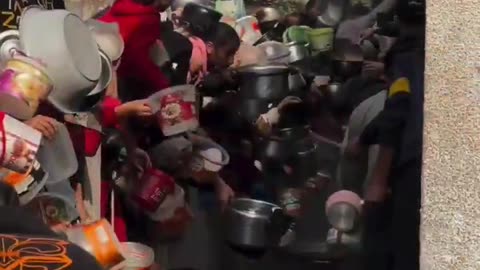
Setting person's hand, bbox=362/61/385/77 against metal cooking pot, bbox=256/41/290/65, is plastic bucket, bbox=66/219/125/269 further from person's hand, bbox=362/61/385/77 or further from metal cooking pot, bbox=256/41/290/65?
person's hand, bbox=362/61/385/77

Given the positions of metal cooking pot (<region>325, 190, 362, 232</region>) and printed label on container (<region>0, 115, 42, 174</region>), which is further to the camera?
metal cooking pot (<region>325, 190, 362, 232</region>)

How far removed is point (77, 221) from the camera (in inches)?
94.3

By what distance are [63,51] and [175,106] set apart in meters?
0.42

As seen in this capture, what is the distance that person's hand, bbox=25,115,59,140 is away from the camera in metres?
2.17

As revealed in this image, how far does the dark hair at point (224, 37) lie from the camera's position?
2506 millimetres

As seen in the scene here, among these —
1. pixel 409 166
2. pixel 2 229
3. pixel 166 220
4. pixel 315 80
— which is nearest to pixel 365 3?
pixel 315 80

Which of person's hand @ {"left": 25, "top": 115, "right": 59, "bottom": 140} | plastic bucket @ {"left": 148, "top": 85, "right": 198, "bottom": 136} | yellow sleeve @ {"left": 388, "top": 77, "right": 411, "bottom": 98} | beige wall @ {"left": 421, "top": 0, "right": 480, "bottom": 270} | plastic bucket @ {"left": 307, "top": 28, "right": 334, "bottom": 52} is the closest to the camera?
beige wall @ {"left": 421, "top": 0, "right": 480, "bottom": 270}

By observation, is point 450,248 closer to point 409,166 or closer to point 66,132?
point 409,166

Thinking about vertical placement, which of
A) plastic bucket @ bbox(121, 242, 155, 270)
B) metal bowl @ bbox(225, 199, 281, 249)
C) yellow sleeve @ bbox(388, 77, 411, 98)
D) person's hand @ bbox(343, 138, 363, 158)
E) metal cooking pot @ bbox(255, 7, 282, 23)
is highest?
metal cooking pot @ bbox(255, 7, 282, 23)

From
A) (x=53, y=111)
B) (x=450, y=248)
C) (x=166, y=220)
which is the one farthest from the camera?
(x=166, y=220)

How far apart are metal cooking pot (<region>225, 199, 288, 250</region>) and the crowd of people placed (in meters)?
0.03

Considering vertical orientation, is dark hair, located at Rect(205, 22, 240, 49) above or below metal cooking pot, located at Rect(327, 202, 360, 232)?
above

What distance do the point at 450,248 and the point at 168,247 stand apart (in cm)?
82

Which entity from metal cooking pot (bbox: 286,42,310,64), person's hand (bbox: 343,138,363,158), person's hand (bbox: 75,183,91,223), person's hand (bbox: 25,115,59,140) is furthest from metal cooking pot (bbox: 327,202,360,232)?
person's hand (bbox: 25,115,59,140)
